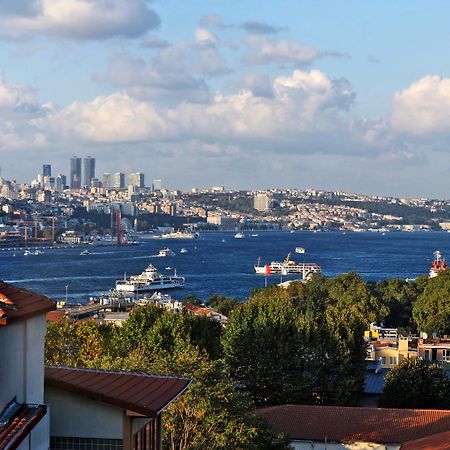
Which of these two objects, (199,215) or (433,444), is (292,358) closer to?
(433,444)

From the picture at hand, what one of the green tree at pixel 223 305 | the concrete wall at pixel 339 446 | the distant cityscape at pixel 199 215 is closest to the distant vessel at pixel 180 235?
the distant cityscape at pixel 199 215

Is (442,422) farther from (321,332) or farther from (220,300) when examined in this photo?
(220,300)

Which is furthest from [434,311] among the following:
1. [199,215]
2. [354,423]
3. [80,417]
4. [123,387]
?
[199,215]

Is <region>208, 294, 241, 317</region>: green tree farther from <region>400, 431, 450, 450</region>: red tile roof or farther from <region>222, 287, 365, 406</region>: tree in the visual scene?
<region>400, 431, 450, 450</region>: red tile roof

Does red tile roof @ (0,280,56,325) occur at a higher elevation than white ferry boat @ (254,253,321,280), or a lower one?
higher

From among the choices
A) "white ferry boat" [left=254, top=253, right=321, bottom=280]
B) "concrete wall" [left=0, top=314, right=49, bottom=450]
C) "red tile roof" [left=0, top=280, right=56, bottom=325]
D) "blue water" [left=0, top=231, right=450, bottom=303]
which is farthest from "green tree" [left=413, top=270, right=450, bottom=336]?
"white ferry boat" [left=254, top=253, right=321, bottom=280]

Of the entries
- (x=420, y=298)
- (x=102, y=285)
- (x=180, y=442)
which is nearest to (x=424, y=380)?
(x=180, y=442)

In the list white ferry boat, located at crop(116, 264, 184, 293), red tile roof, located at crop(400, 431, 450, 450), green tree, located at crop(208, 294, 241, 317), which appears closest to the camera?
red tile roof, located at crop(400, 431, 450, 450)
